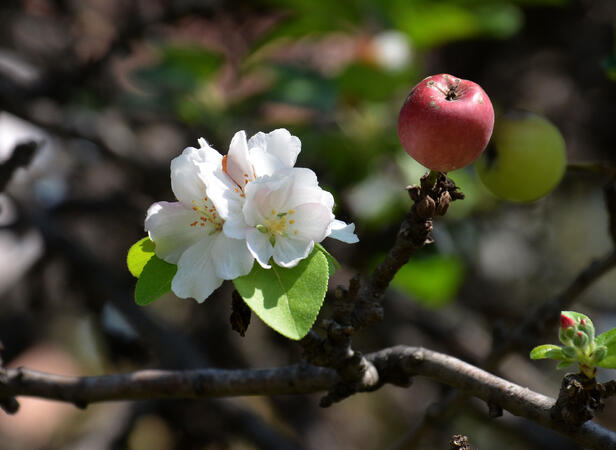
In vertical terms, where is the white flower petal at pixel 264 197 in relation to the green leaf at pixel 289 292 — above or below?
above

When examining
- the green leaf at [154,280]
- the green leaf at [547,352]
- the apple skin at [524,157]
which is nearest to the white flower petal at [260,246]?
the green leaf at [154,280]

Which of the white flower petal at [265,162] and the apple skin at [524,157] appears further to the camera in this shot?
the apple skin at [524,157]

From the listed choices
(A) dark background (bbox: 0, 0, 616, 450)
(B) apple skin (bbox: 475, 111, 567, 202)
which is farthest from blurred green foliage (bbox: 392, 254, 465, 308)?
(B) apple skin (bbox: 475, 111, 567, 202)

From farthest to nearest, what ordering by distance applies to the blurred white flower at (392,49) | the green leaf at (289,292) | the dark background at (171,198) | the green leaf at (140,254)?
the blurred white flower at (392,49) → the dark background at (171,198) → the green leaf at (140,254) → the green leaf at (289,292)

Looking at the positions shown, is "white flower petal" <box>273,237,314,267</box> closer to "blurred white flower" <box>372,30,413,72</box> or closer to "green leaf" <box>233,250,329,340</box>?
"green leaf" <box>233,250,329,340</box>

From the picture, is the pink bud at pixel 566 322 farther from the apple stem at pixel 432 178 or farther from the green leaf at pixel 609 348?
the apple stem at pixel 432 178

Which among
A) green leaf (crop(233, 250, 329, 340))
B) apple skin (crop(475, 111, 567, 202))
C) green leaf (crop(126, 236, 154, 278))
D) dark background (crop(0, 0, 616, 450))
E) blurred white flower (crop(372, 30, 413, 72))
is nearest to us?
green leaf (crop(233, 250, 329, 340))

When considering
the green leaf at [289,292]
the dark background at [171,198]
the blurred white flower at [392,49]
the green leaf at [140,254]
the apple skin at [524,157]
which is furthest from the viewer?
the blurred white flower at [392,49]
